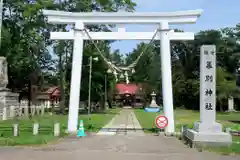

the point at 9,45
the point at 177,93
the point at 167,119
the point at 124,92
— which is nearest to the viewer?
the point at 167,119

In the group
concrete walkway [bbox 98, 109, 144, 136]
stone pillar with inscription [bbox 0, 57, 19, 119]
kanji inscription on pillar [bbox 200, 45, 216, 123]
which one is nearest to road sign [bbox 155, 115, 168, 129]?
concrete walkway [bbox 98, 109, 144, 136]

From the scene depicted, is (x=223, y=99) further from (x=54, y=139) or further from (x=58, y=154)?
(x=58, y=154)

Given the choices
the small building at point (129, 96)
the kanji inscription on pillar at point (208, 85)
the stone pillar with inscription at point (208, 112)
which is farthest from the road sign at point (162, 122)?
the small building at point (129, 96)

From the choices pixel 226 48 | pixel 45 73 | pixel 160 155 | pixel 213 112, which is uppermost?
pixel 226 48

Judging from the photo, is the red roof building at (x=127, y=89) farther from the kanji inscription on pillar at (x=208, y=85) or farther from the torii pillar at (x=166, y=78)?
the kanji inscription on pillar at (x=208, y=85)

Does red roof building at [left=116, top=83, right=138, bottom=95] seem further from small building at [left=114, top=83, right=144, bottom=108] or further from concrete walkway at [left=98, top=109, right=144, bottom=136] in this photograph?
concrete walkway at [left=98, top=109, right=144, bottom=136]

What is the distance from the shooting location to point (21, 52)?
42562 millimetres

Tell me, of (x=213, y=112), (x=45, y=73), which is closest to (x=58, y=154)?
(x=213, y=112)

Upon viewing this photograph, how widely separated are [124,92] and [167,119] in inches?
3153

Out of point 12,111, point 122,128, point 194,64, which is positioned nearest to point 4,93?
point 12,111

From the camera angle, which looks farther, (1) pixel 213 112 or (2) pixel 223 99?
(2) pixel 223 99

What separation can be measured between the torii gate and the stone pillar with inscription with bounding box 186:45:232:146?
15.7 ft

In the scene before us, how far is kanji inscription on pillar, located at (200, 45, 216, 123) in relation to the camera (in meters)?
15.0

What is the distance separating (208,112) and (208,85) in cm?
117
